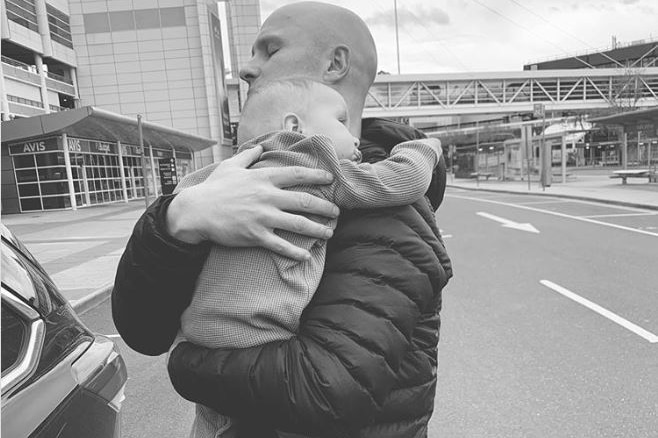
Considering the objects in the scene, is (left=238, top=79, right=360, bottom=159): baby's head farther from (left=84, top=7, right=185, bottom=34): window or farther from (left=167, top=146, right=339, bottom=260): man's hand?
(left=84, top=7, right=185, bottom=34): window

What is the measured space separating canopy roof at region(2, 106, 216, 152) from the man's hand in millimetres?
18722

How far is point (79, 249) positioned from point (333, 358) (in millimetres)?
11185

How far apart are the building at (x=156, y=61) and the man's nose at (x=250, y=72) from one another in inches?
1562

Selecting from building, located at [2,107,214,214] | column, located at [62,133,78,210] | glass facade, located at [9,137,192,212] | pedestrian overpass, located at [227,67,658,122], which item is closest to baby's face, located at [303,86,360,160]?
building, located at [2,107,214,214]

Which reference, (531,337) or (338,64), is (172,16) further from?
(338,64)

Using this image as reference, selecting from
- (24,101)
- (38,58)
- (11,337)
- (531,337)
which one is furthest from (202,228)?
(38,58)

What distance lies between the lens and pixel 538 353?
3.94 meters

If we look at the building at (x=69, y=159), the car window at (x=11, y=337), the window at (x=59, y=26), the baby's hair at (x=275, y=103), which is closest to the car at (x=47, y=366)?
the car window at (x=11, y=337)

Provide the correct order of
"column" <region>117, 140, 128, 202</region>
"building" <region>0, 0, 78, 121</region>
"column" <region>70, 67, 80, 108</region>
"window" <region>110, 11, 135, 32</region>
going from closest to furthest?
"column" <region>117, 140, 128, 202</region> < "building" <region>0, 0, 78, 121</region> < "column" <region>70, 67, 80, 108</region> < "window" <region>110, 11, 135, 32</region>

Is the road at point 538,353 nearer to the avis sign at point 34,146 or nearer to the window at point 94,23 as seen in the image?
the avis sign at point 34,146

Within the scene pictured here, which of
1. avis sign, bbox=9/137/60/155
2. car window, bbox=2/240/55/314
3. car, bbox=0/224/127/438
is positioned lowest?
car, bbox=0/224/127/438

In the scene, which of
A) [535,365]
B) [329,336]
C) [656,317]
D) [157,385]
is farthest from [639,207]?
[329,336]

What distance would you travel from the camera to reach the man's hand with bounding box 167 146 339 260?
928 mm

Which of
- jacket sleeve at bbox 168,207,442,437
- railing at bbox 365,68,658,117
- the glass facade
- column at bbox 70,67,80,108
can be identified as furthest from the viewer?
railing at bbox 365,68,658,117
